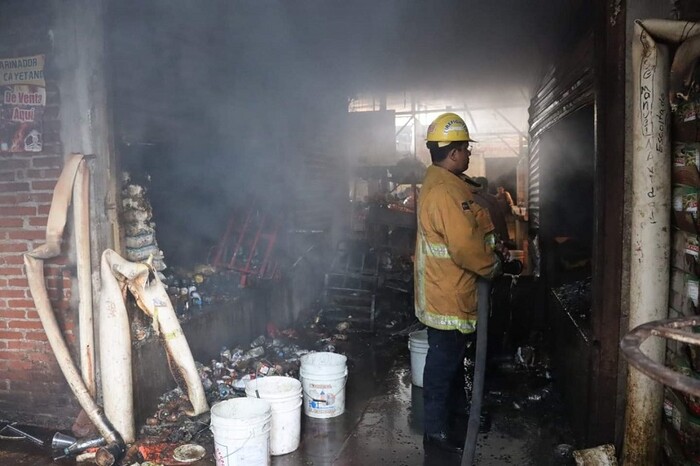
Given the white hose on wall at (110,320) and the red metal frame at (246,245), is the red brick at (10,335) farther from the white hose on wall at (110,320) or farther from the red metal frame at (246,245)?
the red metal frame at (246,245)

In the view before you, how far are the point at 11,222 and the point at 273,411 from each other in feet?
9.11

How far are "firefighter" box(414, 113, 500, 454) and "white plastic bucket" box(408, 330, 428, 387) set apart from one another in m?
0.92

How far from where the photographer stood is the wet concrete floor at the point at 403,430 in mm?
3836

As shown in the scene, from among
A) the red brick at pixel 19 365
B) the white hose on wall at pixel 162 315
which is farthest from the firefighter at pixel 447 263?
the red brick at pixel 19 365

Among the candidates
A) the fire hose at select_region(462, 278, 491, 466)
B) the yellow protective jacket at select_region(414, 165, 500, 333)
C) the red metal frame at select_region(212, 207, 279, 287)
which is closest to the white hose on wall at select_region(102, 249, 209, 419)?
the yellow protective jacket at select_region(414, 165, 500, 333)

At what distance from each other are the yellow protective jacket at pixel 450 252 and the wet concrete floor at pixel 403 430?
995mm

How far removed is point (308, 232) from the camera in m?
7.87

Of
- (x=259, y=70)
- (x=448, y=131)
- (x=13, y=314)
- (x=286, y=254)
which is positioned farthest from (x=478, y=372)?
(x=259, y=70)

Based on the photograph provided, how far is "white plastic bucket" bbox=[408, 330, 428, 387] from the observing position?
16.3 ft

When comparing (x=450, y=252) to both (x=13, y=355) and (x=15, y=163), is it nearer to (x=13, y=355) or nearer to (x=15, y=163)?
(x=15, y=163)

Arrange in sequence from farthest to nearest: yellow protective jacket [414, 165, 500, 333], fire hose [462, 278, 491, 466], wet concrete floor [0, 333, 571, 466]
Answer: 1. wet concrete floor [0, 333, 571, 466]
2. yellow protective jacket [414, 165, 500, 333]
3. fire hose [462, 278, 491, 466]

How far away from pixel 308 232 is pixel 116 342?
412cm

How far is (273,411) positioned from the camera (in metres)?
3.77

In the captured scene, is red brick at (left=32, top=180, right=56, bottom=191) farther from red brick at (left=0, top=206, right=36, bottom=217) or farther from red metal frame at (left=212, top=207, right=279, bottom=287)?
red metal frame at (left=212, top=207, right=279, bottom=287)
